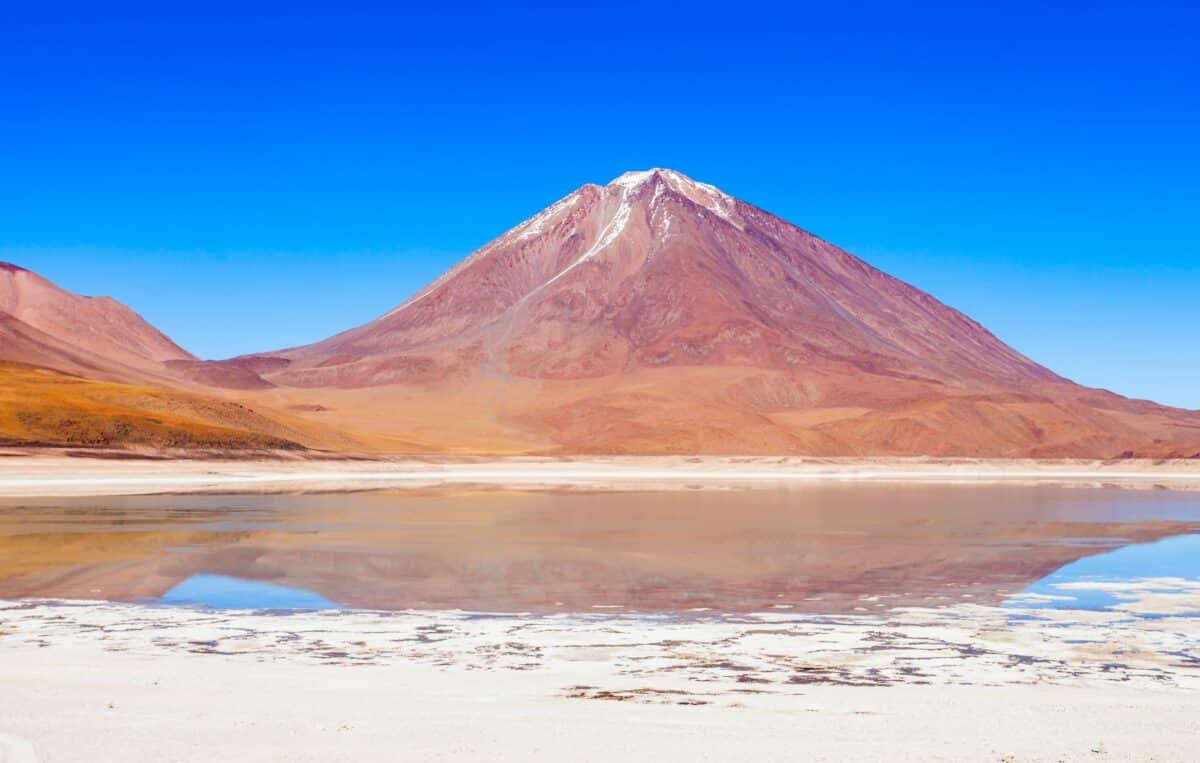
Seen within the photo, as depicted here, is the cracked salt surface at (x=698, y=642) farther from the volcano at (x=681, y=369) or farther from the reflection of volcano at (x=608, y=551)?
the volcano at (x=681, y=369)

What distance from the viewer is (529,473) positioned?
59906 millimetres

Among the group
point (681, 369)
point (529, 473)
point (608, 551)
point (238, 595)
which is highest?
point (681, 369)

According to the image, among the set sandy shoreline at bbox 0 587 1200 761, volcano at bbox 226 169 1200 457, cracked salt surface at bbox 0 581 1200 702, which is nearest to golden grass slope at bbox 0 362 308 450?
volcano at bbox 226 169 1200 457

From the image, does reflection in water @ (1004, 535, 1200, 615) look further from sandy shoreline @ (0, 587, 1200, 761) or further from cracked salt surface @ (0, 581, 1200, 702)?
sandy shoreline @ (0, 587, 1200, 761)

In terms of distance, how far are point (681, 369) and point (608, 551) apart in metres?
121

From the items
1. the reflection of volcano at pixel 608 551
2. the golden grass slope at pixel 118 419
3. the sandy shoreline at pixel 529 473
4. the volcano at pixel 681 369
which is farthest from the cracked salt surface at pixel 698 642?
the volcano at pixel 681 369

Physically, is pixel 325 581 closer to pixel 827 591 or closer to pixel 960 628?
pixel 827 591

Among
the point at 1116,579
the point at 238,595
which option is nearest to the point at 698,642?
the point at 238,595

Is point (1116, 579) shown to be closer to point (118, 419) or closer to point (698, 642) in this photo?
point (698, 642)

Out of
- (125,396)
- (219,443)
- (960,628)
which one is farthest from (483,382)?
(960,628)

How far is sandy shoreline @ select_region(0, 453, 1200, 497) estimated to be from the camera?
45.7m

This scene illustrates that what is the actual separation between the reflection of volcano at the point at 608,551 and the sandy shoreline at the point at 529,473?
29.0 feet

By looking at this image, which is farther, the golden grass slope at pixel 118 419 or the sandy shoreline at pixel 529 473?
the golden grass slope at pixel 118 419

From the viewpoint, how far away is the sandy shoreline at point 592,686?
763cm
